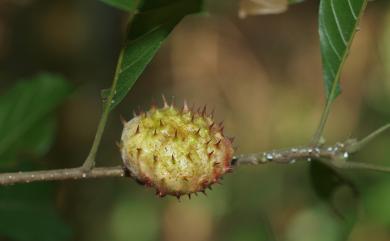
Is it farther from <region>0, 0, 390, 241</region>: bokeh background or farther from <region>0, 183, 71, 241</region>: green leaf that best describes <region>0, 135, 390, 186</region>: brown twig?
<region>0, 0, 390, 241</region>: bokeh background

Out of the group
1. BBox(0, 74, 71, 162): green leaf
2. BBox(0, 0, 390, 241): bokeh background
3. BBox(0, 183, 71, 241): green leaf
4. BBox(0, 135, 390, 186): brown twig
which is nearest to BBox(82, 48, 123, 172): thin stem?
BBox(0, 135, 390, 186): brown twig

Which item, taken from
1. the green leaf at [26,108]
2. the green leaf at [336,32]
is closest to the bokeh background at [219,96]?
the green leaf at [26,108]

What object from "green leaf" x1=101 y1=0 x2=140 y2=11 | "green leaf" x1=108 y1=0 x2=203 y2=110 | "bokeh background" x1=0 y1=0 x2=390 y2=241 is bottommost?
"bokeh background" x1=0 y1=0 x2=390 y2=241

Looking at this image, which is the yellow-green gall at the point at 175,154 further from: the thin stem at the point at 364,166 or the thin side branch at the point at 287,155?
the thin stem at the point at 364,166

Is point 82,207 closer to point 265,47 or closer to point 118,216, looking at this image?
point 118,216

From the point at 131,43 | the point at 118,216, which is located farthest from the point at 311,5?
the point at 131,43

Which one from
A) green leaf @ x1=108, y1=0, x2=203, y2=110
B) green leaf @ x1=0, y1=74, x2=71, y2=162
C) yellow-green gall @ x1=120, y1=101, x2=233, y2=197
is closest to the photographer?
yellow-green gall @ x1=120, y1=101, x2=233, y2=197
